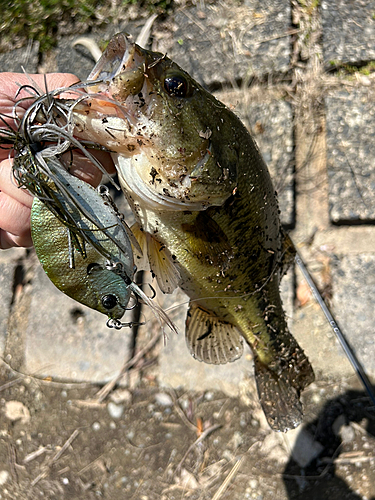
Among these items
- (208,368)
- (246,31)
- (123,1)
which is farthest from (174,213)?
(123,1)

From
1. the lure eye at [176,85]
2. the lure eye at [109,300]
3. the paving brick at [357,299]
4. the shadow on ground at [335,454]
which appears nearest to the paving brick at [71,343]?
the shadow on ground at [335,454]

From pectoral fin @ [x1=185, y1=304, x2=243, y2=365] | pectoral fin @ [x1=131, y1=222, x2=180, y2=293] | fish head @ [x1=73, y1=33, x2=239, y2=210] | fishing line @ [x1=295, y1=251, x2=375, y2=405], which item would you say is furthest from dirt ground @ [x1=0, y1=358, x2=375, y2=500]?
fish head @ [x1=73, y1=33, x2=239, y2=210]

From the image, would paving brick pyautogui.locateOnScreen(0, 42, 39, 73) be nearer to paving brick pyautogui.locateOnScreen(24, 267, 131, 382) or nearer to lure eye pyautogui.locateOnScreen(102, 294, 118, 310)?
paving brick pyautogui.locateOnScreen(24, 267, 131, 382)

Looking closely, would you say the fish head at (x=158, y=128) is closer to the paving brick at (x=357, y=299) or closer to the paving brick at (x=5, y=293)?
the paving brick at (x=357, y=299)

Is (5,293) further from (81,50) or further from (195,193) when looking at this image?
(195,193)

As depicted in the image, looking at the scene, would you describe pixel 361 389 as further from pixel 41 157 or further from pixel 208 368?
pixel 41 157

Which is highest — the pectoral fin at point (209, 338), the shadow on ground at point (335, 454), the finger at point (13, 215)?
the finger at point (13, 215)
